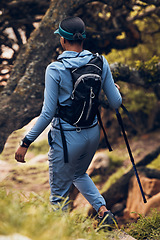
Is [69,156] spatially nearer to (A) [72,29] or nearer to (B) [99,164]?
(A) [72,29]

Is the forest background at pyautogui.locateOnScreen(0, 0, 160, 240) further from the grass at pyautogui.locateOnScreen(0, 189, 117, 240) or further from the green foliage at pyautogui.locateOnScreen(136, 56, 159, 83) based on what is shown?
the grass at pyautogui.locateOnScreen(0, 189, 117, 240)

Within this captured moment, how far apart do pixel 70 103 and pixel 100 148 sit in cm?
714

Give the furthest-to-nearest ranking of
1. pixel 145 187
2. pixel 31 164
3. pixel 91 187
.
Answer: pixel 145 187 → pixel 31 164 → pixel 91 187

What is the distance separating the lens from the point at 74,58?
2.98 metres

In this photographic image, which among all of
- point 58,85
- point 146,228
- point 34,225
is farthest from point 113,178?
point 34,225

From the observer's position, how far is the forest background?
4660 millimetres

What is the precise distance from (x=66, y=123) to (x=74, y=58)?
0.67 metres

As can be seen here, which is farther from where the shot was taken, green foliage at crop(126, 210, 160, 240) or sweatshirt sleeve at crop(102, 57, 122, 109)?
green foliage at crop(126, 210, 160, 240)

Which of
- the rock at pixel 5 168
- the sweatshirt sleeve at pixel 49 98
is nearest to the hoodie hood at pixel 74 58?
the sweatshirt sleeve at pixel 49 98

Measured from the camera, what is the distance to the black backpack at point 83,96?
9.68ft

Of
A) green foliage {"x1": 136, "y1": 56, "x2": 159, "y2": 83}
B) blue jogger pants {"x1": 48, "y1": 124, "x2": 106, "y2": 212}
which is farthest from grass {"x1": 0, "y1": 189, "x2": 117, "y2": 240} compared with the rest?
green foliage {"x1": 136, "y1": 56, "x2": 159, "y2": 83}

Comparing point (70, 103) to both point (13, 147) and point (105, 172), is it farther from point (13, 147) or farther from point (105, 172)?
point (105, 172)

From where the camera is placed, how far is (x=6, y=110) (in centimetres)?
451

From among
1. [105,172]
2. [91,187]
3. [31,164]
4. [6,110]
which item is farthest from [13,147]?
[91,187]
